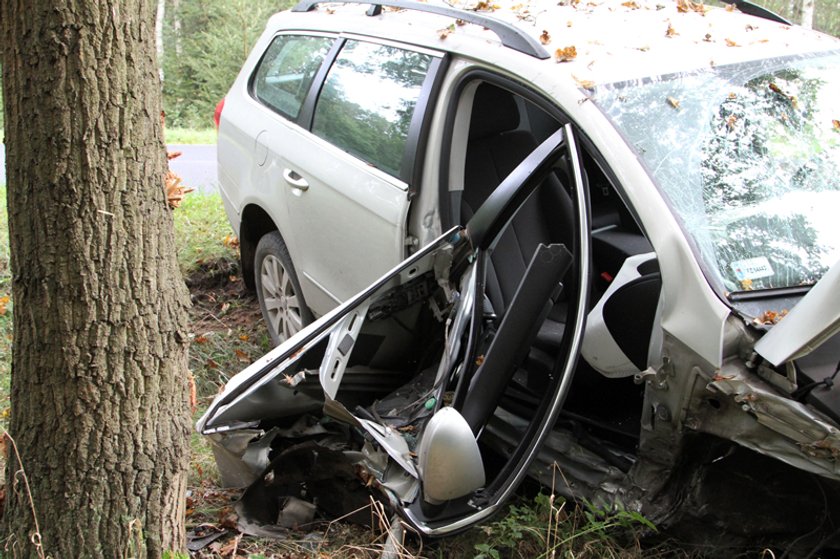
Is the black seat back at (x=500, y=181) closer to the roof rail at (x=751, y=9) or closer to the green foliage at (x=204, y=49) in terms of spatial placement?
the roof rail at (x=751, y=9)

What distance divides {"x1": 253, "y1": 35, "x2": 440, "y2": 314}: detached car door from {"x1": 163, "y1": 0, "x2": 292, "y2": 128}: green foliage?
16.3m

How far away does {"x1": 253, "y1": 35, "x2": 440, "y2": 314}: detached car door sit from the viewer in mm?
3584

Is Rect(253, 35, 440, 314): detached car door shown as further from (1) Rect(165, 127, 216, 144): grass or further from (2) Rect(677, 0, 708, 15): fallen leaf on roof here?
(1) Rect(165, 127, 216, 144): grass

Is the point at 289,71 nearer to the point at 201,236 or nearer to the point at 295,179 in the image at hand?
the point at 295,179

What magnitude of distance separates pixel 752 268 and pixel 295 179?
2.31 metres

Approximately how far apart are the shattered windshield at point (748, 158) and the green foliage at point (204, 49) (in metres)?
17.8

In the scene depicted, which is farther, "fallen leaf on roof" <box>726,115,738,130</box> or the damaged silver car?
"fallen leaf on roof" <box>726,115,738,130</box>

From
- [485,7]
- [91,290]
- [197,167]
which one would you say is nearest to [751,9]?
[485,7]

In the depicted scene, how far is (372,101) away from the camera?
12.8 feet

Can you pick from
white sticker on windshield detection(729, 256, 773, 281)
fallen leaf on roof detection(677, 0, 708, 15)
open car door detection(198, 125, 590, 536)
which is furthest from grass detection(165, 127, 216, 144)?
white sticker on windshield detection(729, 256, 773, 281)

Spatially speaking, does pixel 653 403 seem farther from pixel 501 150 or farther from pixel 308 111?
pixel 308 111

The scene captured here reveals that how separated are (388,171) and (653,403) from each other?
1.64 m

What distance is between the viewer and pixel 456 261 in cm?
326

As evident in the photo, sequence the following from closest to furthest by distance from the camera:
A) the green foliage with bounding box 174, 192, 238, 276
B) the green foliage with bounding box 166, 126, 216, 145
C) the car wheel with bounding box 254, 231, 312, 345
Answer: the car wheel with bounding box 254, 231, 312, 345
the green foliage with bounding box 174, 192, 238, 276
the green foliage with bounding box 166, 126, 216, 145
